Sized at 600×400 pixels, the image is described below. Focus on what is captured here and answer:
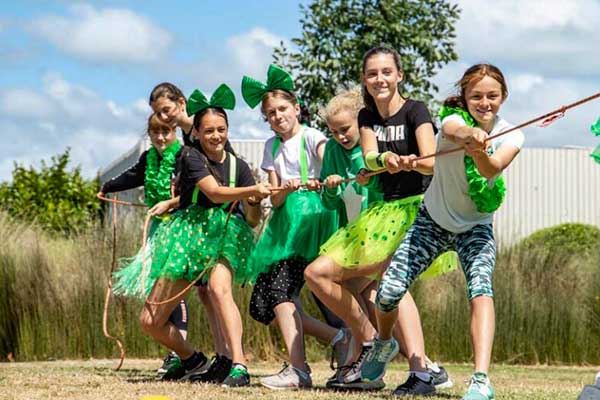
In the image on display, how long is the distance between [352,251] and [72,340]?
218 inches

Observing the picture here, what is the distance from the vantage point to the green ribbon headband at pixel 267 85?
7.03 meters

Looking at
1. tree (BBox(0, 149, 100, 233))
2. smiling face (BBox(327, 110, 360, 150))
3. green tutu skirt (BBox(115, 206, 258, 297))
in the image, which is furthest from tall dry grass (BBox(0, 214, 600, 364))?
tree (BBox(0, 149, 100, 233))

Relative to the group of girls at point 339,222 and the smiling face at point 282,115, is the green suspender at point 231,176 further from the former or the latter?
the smiling face at point 282,115

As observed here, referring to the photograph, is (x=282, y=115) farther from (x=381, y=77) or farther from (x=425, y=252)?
(x=425, y=252)

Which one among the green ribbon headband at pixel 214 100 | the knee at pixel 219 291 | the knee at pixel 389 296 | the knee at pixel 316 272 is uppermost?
the green ribbon headband at pixel 214 100

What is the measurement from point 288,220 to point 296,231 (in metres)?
0.11

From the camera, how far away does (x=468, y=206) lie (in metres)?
5.62

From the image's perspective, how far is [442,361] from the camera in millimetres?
11023

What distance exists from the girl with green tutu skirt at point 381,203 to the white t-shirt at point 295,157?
1.83 feet

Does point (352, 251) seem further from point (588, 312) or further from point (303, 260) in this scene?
point (588, 312)

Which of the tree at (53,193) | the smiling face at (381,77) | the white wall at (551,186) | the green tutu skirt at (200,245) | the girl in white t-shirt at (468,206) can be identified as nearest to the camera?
the girl in white t-shirt at (468,206)

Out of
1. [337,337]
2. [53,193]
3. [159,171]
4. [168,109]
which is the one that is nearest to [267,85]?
[168,109]

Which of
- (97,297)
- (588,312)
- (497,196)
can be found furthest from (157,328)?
(588,312)

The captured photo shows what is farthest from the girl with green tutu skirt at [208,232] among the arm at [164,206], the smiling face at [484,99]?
the smiling face at [484,99]
